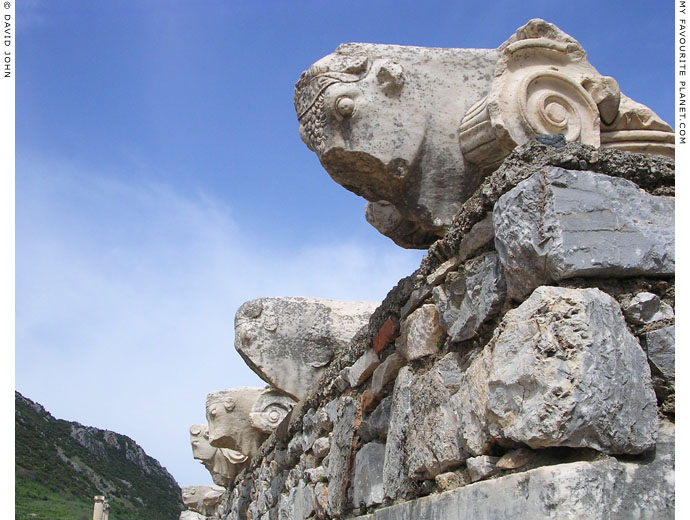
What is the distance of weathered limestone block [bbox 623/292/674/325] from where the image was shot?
180 centimetres

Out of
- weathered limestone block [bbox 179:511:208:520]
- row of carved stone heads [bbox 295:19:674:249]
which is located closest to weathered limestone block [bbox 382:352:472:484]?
row of carved stone heads [bbox 295:19:674:249]

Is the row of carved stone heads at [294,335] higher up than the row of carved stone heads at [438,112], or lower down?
lower down

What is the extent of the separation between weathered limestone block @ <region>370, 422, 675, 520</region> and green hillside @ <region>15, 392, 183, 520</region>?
22.7 m

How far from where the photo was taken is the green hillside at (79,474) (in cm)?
2441

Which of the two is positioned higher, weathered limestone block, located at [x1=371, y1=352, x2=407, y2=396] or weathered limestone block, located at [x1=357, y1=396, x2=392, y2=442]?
weathered limestone block, located at [x1=371, y1=352, x2=407, y2=396]

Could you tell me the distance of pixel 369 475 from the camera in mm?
3098

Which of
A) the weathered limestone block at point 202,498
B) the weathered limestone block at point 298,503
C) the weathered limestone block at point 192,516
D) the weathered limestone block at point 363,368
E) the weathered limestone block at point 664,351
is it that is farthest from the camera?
the weathered limestone block at point 192,516

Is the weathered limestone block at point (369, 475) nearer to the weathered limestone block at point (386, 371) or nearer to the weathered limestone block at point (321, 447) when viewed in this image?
the weathered limestone block at point (386, 371)

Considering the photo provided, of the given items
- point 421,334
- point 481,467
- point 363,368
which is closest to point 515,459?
point 481,467

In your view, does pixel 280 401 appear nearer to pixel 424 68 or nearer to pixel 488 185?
pixel 424 68

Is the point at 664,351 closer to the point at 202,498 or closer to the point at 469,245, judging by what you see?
the point at 469,245

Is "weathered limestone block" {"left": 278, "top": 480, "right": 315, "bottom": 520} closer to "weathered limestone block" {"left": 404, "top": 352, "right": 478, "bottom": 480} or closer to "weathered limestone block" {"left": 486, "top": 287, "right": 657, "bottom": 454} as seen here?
"weathered limestone block" {"left": 404, "top": 352, "right": 478, "bottom": 480}

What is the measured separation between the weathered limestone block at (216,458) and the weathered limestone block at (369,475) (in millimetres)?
4423

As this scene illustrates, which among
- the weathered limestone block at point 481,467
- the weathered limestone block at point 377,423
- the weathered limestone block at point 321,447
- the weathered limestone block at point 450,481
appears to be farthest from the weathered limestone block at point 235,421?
the weathered limestone block at point 481,467
